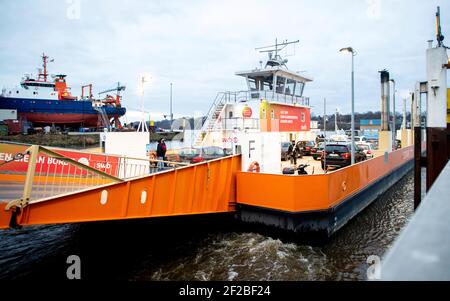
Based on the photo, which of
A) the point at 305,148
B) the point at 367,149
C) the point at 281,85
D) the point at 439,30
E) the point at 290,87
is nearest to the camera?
the point at 439,30

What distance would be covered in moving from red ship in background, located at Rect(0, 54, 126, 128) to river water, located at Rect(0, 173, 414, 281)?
115 ft

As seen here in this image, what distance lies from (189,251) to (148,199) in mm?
2060

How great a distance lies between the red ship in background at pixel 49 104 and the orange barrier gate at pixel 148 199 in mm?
36390

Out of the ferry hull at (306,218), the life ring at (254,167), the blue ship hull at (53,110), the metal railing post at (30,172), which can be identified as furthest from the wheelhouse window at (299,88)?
the blue ship hull at (53,110)

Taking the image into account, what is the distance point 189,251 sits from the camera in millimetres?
8102

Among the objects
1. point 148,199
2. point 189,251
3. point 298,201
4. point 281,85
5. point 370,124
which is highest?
point 370,124

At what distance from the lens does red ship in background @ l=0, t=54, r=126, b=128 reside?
4344 centimetres

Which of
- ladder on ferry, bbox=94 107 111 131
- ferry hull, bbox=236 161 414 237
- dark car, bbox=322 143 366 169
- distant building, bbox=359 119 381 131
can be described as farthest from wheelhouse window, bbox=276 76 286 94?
distant building, bbox=359 119 381 131

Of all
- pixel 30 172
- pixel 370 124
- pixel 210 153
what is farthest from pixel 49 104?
pixel 370 124

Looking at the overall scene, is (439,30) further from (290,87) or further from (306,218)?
(290,87)
